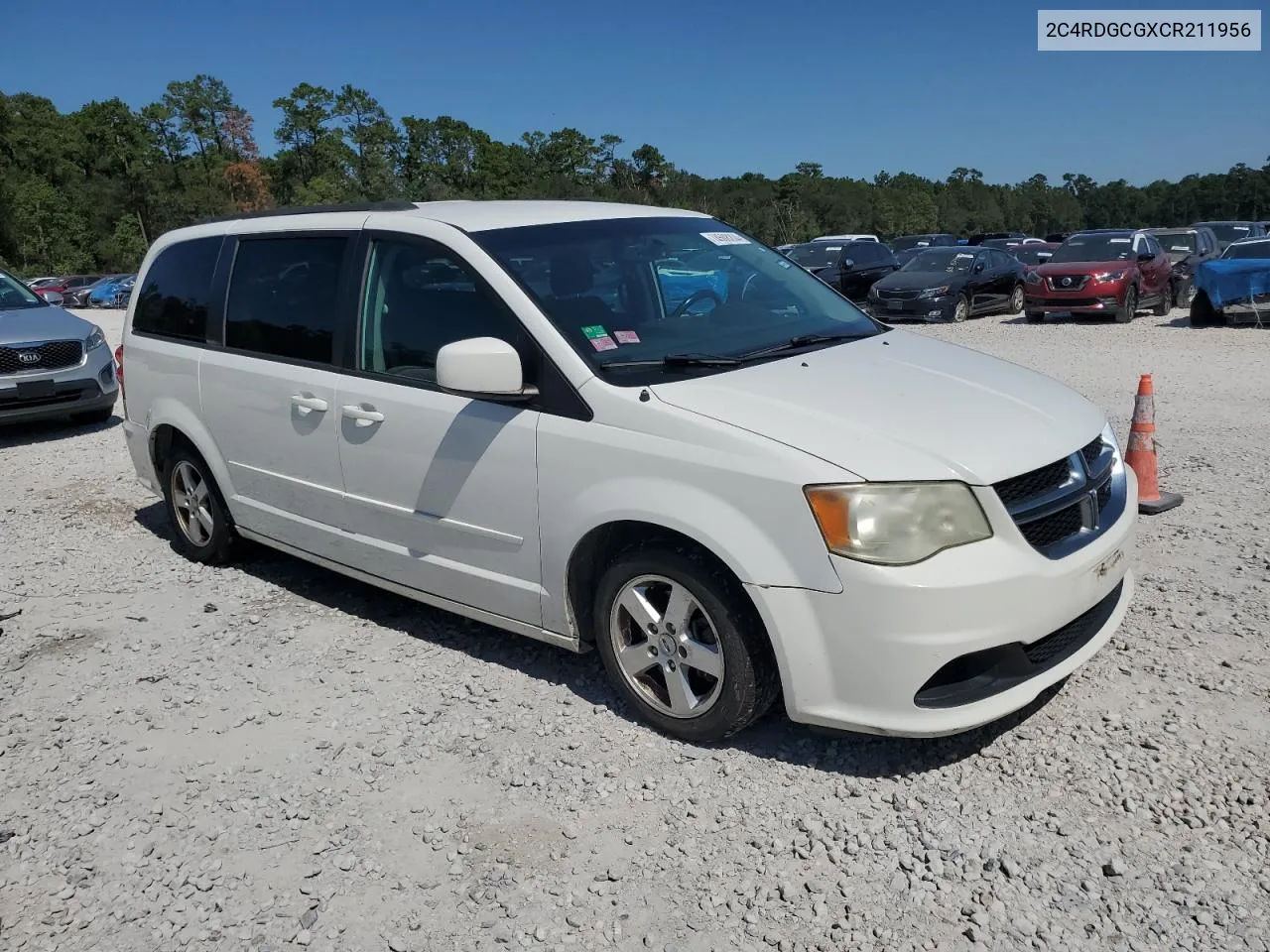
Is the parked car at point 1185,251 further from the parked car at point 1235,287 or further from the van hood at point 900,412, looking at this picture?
the van hood at point 900,412

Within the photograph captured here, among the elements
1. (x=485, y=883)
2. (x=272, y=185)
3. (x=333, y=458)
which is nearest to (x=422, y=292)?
(x=333, y=458)

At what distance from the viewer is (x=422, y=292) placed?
4.25 meters

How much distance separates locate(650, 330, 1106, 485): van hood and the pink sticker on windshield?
33 centimetres

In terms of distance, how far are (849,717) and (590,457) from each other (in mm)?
1214

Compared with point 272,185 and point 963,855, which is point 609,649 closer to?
point 963,855

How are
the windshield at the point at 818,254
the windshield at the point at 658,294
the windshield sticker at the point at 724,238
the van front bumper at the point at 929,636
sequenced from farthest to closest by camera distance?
the windshield at the point at 818,254
the windshield sticker at the point at 724,238
the windshield at the point at 658,294
the van front bumper at the point at 929,636

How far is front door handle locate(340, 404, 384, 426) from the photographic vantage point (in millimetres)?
4277

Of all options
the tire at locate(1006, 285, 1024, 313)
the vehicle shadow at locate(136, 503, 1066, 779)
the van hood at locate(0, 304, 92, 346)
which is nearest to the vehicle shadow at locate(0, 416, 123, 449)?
the van hood at locate(0, 304, 92, 346)

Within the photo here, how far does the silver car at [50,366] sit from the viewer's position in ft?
31.4

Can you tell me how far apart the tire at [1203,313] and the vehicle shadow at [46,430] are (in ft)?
51.4

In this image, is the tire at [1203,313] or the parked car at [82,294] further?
the parked car at [82,294]

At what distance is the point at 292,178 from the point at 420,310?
97676 mm

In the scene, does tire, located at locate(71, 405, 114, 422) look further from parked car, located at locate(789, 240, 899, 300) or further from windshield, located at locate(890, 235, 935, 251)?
windshield, located at locate(890, 235, 935, 251)

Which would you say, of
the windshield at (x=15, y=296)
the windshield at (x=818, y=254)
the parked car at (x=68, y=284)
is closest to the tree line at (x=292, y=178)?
the parked car at (x=68, y=284)
